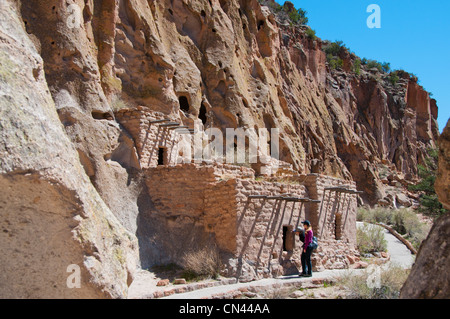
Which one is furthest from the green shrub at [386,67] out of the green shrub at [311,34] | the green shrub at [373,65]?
the green shrub at [311,34]

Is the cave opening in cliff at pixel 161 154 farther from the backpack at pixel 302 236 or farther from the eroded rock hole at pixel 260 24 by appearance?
the eroded rock hole at pixel 260 24

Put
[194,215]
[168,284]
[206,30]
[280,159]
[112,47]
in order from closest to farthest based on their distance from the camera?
[168,284] < [194,215] < [112,47] < [206,30] < [280,159]

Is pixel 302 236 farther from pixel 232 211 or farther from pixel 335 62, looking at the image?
pixel 335 62

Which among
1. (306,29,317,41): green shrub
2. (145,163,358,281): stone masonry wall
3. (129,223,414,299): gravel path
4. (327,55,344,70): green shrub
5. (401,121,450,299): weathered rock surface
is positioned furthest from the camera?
(327,55,344,70): green shrub

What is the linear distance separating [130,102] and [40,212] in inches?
404

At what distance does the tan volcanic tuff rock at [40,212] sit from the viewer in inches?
183

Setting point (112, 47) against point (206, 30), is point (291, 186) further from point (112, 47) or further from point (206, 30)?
point (206, 30)

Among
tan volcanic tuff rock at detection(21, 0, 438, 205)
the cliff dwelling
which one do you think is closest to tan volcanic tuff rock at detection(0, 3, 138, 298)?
the cliff dwelling

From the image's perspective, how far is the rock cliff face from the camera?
4.90 m

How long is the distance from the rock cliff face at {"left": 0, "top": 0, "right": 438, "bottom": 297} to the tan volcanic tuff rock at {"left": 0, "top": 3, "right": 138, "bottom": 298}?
0.05ft

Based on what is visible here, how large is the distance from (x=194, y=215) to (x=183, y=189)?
81cm

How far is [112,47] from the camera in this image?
46.7 feet

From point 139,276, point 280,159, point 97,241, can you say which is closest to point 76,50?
point 139,276

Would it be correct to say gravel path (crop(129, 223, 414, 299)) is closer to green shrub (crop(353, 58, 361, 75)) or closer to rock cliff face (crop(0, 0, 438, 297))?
rock cliff face (crop(0, 0, 438, 297))
